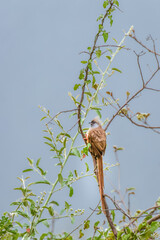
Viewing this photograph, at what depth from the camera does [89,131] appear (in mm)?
1903

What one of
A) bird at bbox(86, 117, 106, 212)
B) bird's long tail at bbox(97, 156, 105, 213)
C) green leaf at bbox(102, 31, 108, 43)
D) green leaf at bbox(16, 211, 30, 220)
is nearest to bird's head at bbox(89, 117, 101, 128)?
bird at bbox(86, 117, 106, 212)

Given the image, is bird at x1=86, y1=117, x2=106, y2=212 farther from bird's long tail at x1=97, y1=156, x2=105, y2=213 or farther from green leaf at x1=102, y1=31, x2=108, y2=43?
green leaf at x1=102, y1=31, x2=108, y2=43

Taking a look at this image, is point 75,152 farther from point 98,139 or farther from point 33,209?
point 33,209

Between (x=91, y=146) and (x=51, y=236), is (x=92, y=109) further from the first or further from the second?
(x=51, y=236)

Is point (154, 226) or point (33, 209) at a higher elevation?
point (33, 209)

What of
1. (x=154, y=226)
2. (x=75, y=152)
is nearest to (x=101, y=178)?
(x=75, y=152)

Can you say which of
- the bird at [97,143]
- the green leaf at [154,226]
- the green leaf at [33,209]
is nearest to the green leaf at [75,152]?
the bird at [97,143]

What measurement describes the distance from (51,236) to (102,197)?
1.16ft

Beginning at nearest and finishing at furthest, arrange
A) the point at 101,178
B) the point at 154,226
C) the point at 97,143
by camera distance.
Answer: the point at 154,226 → the point at 101,178 → the point at 97,143

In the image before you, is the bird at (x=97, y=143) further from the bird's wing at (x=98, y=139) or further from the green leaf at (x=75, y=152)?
the green leaf at (x=75, y=152)

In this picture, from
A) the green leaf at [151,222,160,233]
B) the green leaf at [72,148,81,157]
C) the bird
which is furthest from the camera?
the bird

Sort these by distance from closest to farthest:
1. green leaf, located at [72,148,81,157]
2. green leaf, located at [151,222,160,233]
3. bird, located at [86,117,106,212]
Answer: green leaf, located at [151,222,160,233] → green leaf, located at [72,148,81,157] → bird, located at [86,117,106,212]

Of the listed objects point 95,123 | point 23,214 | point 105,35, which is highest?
point 105,35

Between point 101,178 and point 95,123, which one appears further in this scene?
point 95,123
